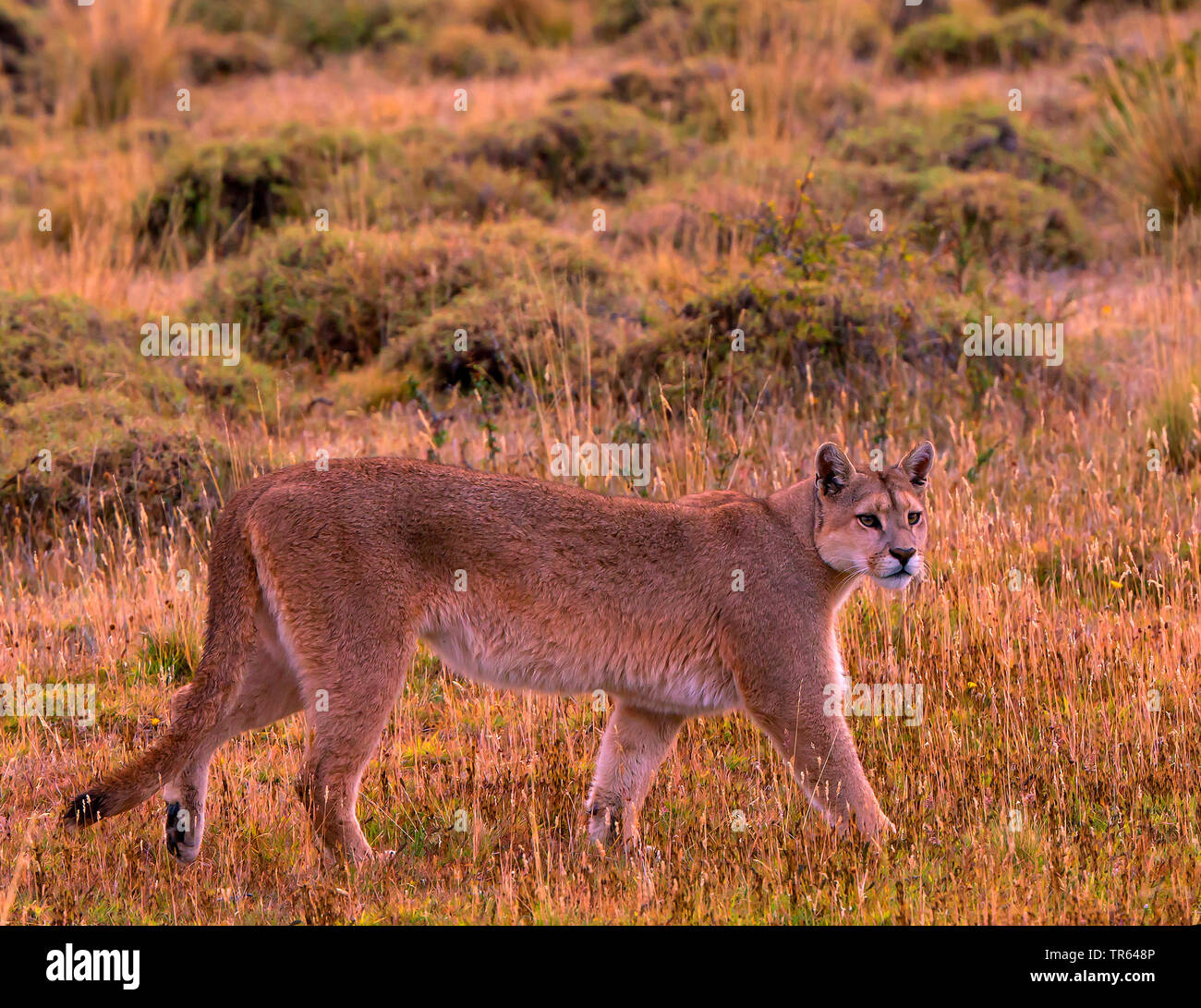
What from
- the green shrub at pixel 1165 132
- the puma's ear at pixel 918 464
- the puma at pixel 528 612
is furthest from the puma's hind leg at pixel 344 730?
the green shrub at pixel 1165 132

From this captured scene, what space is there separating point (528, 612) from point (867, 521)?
142cm

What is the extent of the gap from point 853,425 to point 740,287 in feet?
7.50

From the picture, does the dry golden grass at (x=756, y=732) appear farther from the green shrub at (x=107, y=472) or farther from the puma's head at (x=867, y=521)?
the puma's head at (x=867, y=521)

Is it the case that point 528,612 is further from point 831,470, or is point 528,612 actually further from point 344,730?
point 831,470

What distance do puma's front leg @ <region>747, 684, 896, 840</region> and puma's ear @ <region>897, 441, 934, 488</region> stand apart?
3.71ft

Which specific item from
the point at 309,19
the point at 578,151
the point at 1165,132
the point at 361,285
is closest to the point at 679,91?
the point at 578,151

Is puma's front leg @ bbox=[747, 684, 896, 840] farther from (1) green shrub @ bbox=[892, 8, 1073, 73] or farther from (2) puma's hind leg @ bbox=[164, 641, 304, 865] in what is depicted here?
(1) green shrub @ bbox=[892, 8, 1073, 73]

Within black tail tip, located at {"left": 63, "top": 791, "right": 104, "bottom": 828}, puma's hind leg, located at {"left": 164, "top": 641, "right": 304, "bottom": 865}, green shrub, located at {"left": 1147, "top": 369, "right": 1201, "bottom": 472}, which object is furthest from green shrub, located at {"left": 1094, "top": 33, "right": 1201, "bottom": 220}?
black tail tip, located at {"left": 63, "top": 791, "right": 104, "bottom": 828}

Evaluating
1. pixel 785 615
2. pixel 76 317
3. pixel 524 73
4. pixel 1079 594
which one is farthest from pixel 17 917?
pixel 524 73

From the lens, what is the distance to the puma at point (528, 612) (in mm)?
5199

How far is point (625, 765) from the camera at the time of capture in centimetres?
585

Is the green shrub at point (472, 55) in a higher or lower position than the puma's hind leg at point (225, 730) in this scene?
higher

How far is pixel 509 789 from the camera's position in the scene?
6145 mm

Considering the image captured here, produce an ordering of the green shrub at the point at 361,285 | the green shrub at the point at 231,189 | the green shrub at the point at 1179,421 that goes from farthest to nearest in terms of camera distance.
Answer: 1. the green shrub at the point at 231,189
2. the green shrub at the point at 361,285
3. the green shrub at the point at 1179,421
